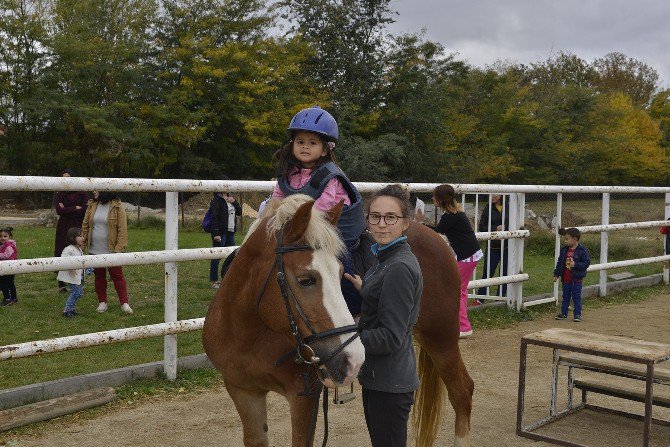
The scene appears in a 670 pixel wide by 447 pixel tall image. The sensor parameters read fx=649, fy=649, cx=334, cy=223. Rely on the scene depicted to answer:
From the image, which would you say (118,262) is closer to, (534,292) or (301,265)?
(301,265)

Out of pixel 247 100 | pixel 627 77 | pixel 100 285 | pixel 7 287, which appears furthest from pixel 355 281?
pixel 627 77

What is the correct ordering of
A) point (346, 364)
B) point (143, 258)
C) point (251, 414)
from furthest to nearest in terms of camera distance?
point (143, 258), point (251, 414), point (346, 364)

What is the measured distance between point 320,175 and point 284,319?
2.61 feet

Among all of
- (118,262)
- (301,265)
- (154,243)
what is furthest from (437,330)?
(154,243)

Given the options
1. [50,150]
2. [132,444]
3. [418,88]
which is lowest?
[132,444]

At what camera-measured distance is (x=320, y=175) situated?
122 inches

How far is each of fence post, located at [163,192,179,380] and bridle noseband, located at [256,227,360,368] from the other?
2881mm

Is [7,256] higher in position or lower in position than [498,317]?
higher

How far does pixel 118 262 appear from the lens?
4.87 m

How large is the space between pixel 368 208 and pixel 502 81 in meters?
34.2

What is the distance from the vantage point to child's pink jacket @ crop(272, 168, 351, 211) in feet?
9.87

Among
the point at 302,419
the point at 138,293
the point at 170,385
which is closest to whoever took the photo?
the point at 302,419

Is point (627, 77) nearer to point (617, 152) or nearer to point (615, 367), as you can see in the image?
point (617, 152)

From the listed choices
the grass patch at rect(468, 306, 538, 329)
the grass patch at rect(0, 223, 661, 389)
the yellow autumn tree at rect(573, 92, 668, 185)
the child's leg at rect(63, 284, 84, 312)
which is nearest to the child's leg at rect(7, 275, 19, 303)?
the grass patch at rect(0, 223, 661, 389)
